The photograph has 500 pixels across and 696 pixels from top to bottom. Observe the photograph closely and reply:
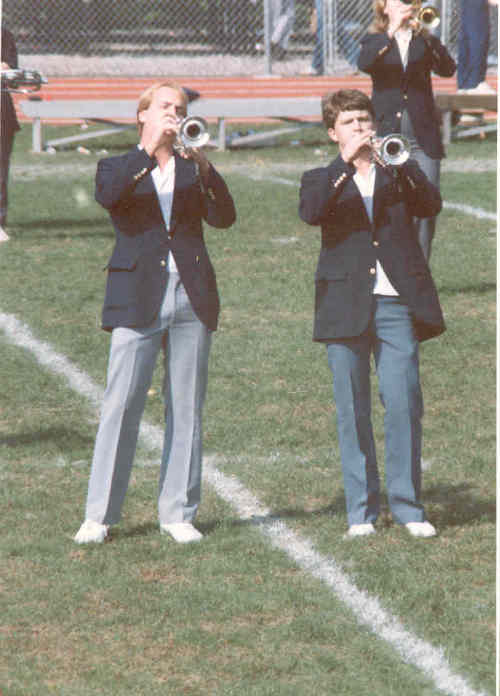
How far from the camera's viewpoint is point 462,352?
870 centimetres

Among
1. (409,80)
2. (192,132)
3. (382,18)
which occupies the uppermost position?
(192,132)

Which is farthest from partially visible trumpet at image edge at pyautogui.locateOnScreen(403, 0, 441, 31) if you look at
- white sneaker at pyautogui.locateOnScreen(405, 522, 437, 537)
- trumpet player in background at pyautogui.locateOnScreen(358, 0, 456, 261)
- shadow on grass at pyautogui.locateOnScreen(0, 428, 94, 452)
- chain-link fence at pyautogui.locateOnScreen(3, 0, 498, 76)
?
chain-link fence at pyautogui.locateOnScreen(3, 0, 498, 76)

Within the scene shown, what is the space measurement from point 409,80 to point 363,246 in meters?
4.14

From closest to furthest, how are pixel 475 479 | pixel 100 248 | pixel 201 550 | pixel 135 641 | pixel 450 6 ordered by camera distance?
pixel 135 641 → pixel 201 550 → pixel 475 479 → pixel 100 248 → pixel 450 6

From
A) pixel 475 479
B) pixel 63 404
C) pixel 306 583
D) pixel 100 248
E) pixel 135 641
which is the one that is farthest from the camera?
pixel 100 248

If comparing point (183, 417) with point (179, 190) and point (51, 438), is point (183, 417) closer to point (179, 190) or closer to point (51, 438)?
point (179, 190)

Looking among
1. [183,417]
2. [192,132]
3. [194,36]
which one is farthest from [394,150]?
[194,36]

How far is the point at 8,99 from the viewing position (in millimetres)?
11625

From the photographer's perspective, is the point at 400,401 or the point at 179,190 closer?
the point at 179,190

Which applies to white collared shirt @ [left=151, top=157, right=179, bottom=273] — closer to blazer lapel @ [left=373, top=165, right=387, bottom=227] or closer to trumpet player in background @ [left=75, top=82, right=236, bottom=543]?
trumpet player in background @ [left=75, top=82, right=236, bottom=543]

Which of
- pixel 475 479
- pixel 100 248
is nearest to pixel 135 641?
pixel 475 479

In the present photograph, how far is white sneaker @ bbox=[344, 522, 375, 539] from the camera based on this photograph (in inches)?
224

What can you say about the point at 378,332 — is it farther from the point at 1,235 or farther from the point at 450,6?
the point at 450,6

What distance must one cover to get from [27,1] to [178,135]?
16.5 m
